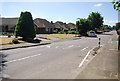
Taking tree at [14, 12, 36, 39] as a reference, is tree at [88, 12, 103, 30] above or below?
above

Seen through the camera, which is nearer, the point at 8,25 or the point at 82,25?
the point at 82,25

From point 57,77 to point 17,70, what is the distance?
7.88 ft

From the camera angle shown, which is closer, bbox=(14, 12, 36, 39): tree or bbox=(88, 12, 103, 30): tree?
bbox=(14, 12, 36, 39): tree

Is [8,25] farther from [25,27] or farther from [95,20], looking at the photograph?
[95,20]

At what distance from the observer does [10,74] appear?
7.03 metres

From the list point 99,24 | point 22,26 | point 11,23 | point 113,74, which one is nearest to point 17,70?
point 113,74

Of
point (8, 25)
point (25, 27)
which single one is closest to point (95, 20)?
point (8, 25)

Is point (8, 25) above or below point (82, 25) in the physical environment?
above

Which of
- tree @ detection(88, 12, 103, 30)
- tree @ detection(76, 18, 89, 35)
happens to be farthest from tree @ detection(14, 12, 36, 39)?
tree @ detection(88, 12, 103, 30)

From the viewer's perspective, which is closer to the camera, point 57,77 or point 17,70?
point 57,77

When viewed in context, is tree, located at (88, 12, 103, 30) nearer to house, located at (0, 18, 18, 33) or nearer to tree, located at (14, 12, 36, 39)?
house, located at (0, 18, 18, 33)

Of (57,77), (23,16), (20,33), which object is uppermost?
(23,16)

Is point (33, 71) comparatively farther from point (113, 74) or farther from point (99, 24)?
point (99, 24)

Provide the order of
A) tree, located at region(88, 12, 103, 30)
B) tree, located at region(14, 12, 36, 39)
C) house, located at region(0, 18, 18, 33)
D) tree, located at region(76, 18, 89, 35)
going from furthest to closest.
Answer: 1. tree, located at region(88, 12, 103, 30)
2. house, located at region(0, 18, 18, 33)
3. tree, located at region(76, 18, 89, 35)
4. tree, located at region(14, 12, 36, 39)
